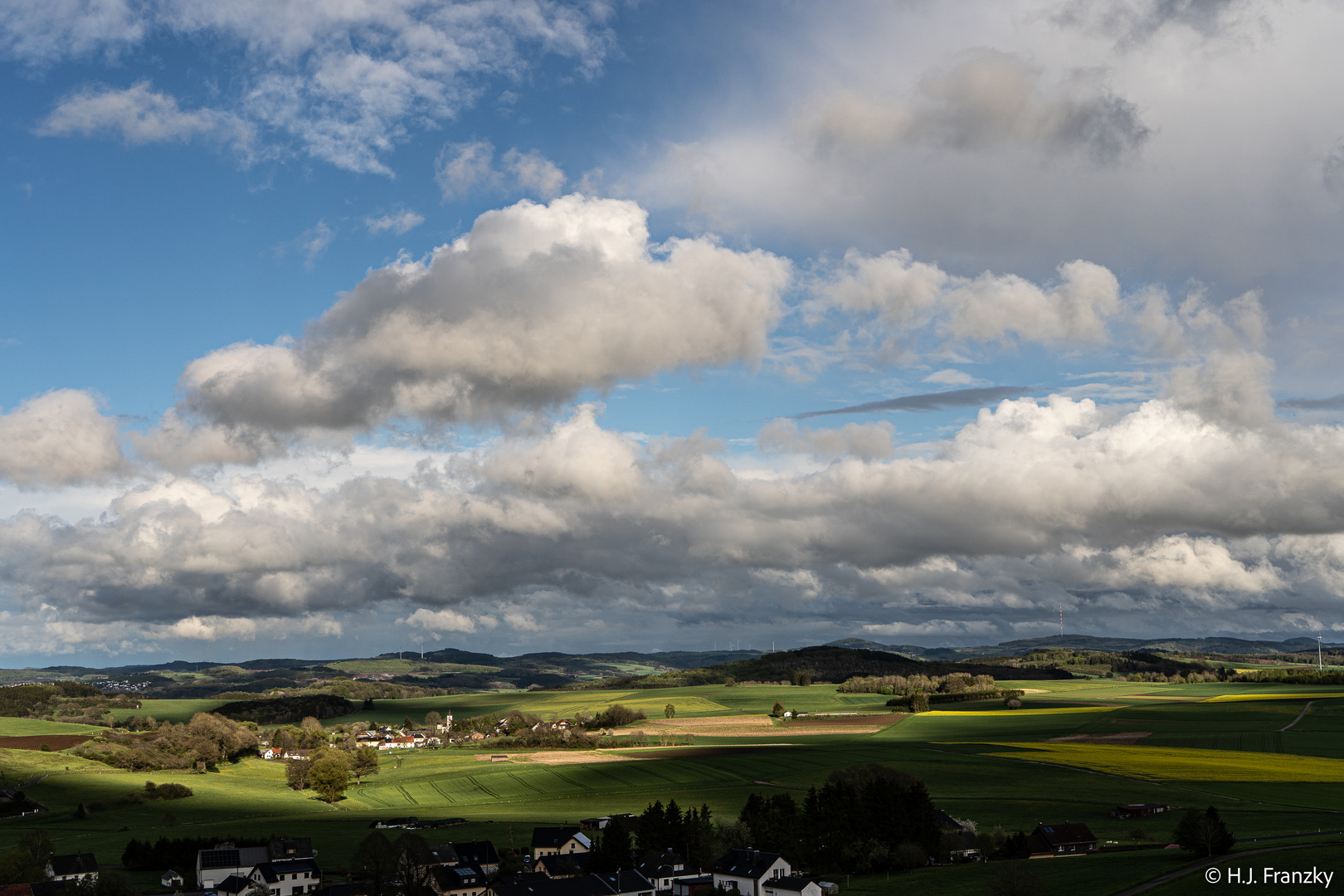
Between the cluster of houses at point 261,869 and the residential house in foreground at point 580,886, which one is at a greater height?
the residential house in foreground at point 580,886

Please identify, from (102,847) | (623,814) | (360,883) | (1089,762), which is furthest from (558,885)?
(1089,762)

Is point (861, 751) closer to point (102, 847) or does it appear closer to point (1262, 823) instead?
point (1262, 823)

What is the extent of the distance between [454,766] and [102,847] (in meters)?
65.6

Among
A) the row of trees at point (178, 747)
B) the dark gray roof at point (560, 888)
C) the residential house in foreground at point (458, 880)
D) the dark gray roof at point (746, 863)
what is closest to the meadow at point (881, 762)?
the row of trees at point (178, 747)

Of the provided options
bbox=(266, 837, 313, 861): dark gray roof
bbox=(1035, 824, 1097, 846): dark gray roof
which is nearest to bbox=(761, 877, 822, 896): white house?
bbox=(1035, 824, 1097, 846): dark gray roof

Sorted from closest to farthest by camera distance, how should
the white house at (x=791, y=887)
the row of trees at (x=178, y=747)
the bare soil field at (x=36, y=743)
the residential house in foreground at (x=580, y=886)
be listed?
1. the white house at (x=791, y=887)
2. the residential house in foreground at (x=580, y=886)
3. the row of trees at (x=178, y=747)
4. the bare soil field at (x=36, y=743)

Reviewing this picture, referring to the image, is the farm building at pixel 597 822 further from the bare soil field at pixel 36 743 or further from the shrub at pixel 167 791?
the bare soil field at pixel 36 743

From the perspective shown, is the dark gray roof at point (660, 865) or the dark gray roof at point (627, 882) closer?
the dark gray roof at point (627, 882)

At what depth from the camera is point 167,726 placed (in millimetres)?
198625

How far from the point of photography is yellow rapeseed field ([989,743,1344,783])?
118 m

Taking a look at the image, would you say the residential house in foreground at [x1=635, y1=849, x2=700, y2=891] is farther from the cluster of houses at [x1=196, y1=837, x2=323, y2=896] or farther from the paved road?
the paved road

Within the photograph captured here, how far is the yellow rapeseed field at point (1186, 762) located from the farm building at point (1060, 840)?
3781 cm

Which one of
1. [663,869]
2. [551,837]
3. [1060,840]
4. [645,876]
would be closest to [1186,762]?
[1060,840]

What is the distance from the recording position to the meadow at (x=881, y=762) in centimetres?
9500
